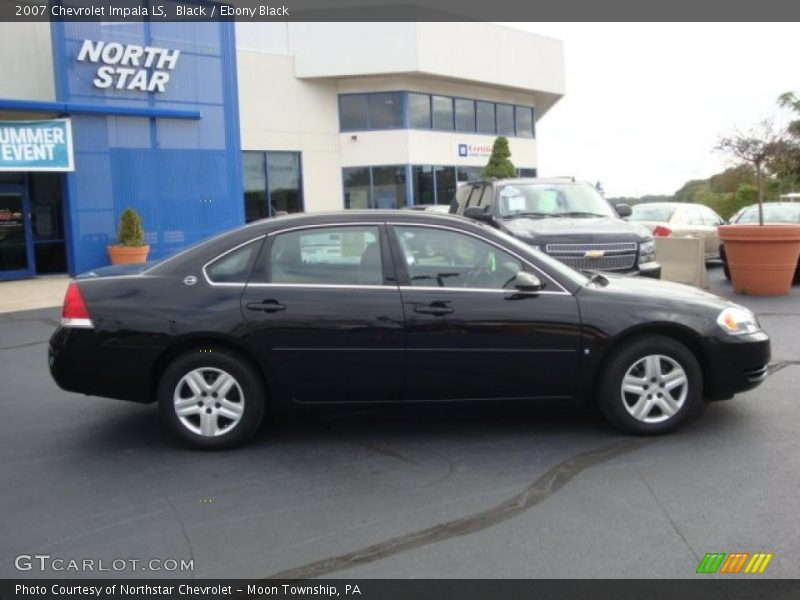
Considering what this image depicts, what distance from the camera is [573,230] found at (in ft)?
29.7

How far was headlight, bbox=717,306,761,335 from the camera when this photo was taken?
16.7ft

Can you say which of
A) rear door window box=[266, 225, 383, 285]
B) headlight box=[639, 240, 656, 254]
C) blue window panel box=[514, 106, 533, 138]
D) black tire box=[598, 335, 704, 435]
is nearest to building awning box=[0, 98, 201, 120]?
headlight box=[639, 240, 656, 254]

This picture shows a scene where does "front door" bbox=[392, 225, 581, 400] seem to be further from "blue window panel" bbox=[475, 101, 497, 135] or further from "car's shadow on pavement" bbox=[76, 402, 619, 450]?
"blue window panel" bbox=[475, 101, 497, 135]

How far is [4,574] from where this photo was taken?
344 cm

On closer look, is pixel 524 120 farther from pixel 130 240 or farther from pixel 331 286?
pixel 331 286

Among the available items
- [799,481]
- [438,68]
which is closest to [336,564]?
[799,481]

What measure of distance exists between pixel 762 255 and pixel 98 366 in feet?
32.9

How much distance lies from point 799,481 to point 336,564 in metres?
2.68

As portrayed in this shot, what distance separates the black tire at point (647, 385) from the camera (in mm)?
5000

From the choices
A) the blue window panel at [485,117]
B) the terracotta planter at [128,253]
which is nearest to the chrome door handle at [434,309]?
the terracotta planter at [128,253]

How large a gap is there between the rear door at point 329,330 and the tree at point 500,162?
82.1 feet

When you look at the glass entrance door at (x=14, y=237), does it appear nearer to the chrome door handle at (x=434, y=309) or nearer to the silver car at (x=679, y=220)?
the silver car at (x=679, y=220)
